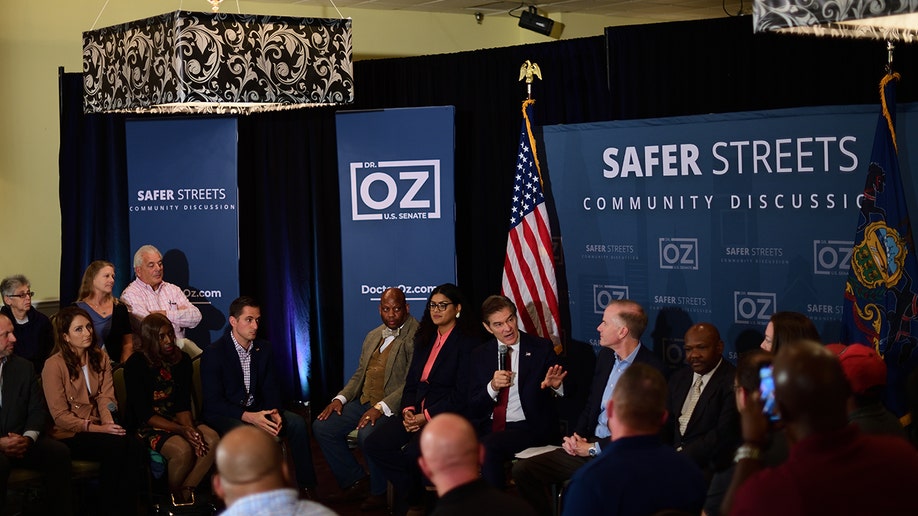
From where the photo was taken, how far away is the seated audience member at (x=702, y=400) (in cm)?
483

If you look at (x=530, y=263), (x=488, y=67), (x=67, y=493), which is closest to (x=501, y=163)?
(x=488, y=67)

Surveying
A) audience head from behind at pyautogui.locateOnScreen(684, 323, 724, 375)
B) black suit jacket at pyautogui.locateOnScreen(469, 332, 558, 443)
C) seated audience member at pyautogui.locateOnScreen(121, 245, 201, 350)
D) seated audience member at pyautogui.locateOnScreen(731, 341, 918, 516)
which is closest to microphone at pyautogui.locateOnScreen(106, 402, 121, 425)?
seated audience member at pyautogui.locateOnScreen(121, 245, 201, 350)

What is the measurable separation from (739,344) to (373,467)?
84.7 inches

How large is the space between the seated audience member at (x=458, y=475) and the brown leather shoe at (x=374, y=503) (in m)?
3.13

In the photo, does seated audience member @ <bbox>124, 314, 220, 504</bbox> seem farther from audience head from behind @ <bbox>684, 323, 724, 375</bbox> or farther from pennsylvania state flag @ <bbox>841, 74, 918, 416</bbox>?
pennsylvania state flag @ <bbox>841, 74, 918, 416</bbox>

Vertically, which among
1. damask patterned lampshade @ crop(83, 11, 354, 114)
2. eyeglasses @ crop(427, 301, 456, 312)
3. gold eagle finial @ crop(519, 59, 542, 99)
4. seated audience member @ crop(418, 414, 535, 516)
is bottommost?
seated audience member @ crop(418, 414, 535, 516)

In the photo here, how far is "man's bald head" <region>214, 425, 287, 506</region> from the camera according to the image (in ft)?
9.06

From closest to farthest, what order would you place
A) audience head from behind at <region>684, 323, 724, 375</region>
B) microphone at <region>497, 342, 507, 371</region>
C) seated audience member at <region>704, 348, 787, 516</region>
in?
seated audience member at <region>704, 348, 787, 516</region>, audience head from behind at <region>684, 323, 724, 375</region>, microphone at <region>497, 342, 507, 371</region>

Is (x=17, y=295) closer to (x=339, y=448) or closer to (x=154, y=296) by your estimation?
(x=154, y=296)

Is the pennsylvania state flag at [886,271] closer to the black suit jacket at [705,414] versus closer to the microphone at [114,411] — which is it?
the black suit jacket at [705,414]

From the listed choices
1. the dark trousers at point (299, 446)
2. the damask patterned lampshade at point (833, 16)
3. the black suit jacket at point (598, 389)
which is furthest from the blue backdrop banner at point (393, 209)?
the damask patterned lampshade at point (833, 16)

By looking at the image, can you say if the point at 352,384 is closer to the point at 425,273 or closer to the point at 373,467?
the point at 373,467

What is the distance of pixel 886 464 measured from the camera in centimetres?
221

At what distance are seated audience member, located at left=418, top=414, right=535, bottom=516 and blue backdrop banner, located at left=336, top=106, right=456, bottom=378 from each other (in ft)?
14.8
